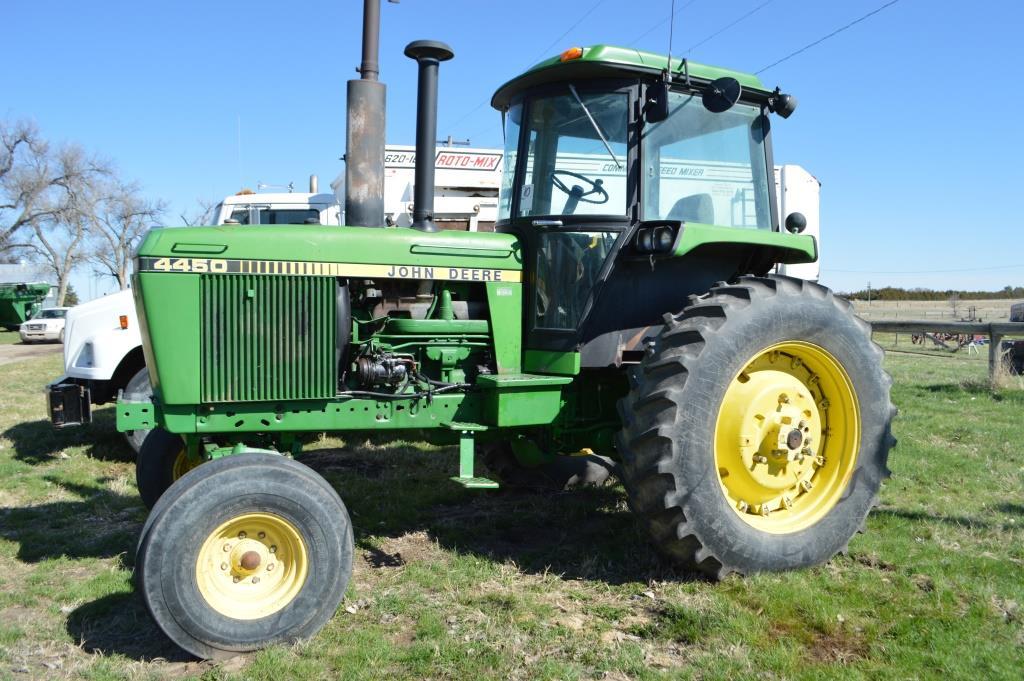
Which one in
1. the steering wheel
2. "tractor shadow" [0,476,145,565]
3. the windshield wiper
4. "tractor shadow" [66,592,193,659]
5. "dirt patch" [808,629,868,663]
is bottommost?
"tractor shadow" [66,592,193,659]

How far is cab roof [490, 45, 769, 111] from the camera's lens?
4156 mm

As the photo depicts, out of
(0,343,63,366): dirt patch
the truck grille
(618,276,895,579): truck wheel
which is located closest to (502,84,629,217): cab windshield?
(618,276,895,579): truck wheel

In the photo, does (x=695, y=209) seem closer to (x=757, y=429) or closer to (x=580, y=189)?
(x=580, y=189)

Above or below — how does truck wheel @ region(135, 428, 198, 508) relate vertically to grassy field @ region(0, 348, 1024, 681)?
above

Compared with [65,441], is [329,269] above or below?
above

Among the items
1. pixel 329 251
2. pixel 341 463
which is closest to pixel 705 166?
pixel 329 251

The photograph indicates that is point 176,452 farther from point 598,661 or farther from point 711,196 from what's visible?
point 711,196

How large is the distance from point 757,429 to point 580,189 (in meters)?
1.59

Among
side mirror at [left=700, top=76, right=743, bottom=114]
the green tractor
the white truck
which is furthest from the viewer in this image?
the white truck

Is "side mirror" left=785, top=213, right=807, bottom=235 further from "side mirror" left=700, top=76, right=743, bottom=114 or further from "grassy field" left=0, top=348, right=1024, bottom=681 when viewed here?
"grassy field" left=0, top=348, right=1024, bottom=681

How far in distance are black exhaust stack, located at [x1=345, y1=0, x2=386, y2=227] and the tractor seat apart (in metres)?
2.04

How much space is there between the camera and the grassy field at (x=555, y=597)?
3168 mm

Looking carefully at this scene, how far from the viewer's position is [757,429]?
407 centimetres

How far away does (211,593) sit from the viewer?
3.30 metres
